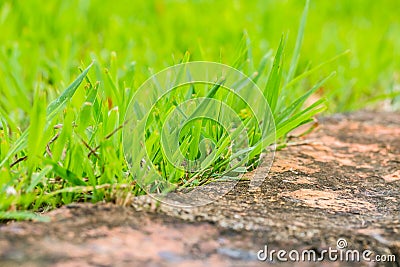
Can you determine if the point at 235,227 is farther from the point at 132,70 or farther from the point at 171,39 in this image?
the point at 171,39

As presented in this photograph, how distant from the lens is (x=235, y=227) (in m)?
1.33

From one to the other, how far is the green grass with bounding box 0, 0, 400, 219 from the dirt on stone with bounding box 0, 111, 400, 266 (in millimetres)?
97

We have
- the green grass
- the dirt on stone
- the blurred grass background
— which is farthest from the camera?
the blurred grass background

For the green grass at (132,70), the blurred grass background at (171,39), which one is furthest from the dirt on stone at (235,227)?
the blurred grass background at (171,39)

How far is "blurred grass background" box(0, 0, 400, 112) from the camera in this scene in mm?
2908

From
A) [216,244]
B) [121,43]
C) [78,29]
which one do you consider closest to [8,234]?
[216,244]

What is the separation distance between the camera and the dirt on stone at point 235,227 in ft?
3.84

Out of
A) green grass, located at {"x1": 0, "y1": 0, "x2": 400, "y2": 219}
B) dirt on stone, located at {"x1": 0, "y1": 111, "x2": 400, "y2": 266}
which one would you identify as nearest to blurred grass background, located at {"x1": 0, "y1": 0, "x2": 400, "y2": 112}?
green grass, located at {"x1": 0, "y1": 0, "x2": 400, "y2": 219}

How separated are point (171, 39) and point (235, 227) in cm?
212

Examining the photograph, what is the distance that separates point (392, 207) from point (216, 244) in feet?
1.85

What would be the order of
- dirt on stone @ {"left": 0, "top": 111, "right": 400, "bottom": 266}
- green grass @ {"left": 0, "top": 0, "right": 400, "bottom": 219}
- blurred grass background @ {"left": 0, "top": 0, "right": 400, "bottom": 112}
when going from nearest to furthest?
1. dirt on stone @ {"left": 0, "top": 111, "right": 400, "bottom": 266}
2. green grass @ {"left": 0, "top": 0, "right": 400, "bottom": 219}
3. blurred grass background @ {"left": 0, "top": 0, "right": 400, "bottom": 112}

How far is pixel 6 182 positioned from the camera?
143 cm

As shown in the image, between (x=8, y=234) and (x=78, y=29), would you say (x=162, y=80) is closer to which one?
(x=8, y=234)

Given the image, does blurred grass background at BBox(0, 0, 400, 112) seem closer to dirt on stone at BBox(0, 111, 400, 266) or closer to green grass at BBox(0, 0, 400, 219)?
green grass at BBox(0, 0, 400, 219)
